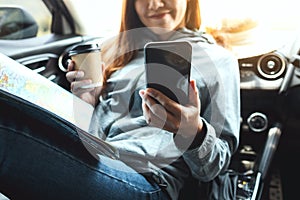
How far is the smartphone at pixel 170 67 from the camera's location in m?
0.73

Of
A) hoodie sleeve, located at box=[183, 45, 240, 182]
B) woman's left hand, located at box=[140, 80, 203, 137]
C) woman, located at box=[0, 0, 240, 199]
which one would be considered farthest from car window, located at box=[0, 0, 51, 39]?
woman's left hand, located at box=[140, 80, 203, 137]

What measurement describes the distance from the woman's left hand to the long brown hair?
0.34 metres

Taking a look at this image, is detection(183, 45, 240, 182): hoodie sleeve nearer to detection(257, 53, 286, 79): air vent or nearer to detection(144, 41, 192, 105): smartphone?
detection(144, 41, 192, 105): smartphone

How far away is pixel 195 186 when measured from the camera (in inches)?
36.6

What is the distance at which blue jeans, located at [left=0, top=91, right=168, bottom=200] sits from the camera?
2.31ft

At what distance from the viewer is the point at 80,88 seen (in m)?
0.96

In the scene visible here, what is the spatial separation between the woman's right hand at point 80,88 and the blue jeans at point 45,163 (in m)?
0.23

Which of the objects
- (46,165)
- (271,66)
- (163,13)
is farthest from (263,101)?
(46,165)

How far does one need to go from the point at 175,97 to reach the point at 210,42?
36 cm

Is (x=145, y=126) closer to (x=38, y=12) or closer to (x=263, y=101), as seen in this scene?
(x=263, y=101)

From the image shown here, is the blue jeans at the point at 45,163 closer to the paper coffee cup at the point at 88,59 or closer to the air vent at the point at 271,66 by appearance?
the paper coffee cup at the point at 88,59

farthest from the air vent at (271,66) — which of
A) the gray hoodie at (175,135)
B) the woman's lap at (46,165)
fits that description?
the woman's lap at (46,165)

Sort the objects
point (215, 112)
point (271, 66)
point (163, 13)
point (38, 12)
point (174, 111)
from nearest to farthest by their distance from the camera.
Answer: point (174, 111)
point (215, 112)
point (163, 13)
point (271, 66)
point (38, 12)

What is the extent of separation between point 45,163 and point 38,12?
929mm
